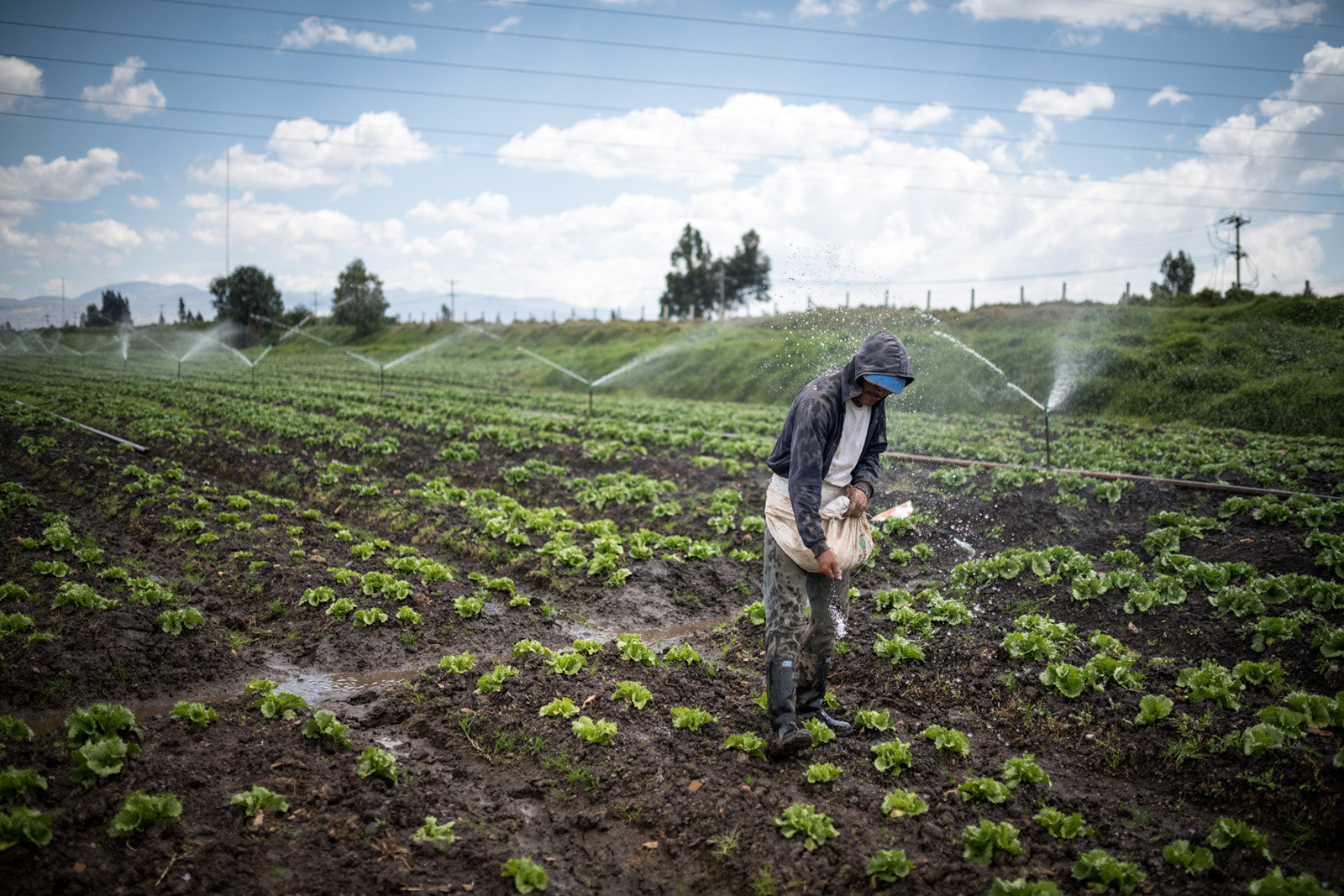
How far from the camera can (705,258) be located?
66500 millimetres

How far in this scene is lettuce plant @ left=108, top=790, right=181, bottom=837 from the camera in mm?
3922

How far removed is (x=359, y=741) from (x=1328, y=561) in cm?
970

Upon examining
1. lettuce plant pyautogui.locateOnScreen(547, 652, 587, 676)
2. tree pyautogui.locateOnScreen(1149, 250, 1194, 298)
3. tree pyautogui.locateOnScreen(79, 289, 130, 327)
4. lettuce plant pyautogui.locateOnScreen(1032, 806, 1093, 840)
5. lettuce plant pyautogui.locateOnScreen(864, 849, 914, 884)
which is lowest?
lettuce plant pyautogui.locateOnScreen(864, 849, 914, 884)

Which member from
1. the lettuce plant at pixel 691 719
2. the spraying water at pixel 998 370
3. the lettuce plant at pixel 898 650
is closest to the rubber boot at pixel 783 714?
the lettuce plant at pixel 691 719

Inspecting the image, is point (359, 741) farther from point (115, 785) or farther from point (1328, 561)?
point (1328, 561)

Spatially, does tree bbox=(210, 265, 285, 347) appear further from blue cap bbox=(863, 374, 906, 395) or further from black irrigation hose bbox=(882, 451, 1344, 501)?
blue cap bbox=(863, 374, 906, 395)

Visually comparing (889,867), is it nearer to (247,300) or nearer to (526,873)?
(526,873)

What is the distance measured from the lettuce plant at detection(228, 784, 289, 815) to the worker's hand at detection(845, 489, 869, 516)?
401cm

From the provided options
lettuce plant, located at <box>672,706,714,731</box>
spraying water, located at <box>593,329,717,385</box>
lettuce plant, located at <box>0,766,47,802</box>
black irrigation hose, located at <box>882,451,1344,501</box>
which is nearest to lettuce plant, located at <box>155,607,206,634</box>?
lettuce plant, located at <box>0,766,47,802</box>

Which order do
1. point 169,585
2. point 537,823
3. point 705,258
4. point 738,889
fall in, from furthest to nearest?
point 705,258 < point 169,585 < point 537,823 < point 738,889

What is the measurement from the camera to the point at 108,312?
5291 centimetres

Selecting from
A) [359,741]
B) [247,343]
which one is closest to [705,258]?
[247,343]

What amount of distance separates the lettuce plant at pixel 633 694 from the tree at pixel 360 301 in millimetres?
73954

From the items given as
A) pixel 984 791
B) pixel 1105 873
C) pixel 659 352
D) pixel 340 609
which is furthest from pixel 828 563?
pixel 659 352
